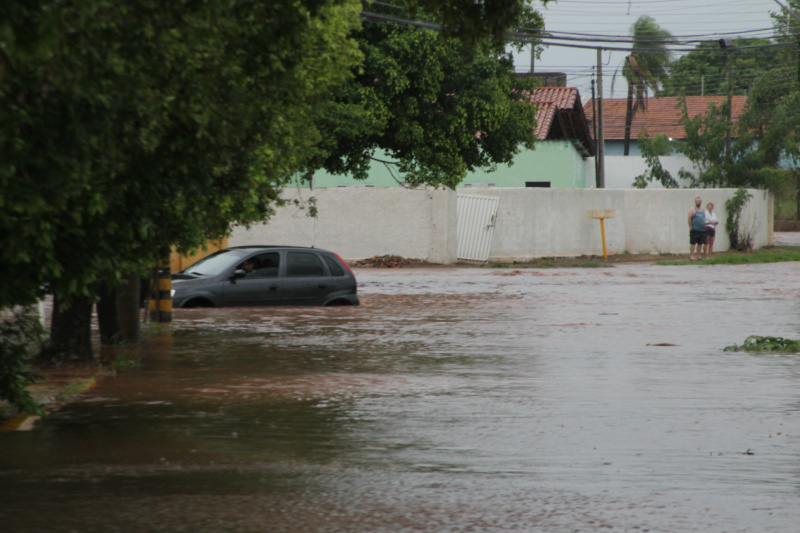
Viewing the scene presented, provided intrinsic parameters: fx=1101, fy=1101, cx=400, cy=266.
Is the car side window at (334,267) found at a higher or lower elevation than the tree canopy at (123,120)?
lower

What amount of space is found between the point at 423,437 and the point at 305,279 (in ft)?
37.0

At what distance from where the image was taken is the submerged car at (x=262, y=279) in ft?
61.2

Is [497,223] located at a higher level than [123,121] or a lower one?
higher

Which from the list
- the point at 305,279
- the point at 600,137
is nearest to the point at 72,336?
the point at 305,279

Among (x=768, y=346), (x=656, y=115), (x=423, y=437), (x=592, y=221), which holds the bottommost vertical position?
(x=423, y=437)

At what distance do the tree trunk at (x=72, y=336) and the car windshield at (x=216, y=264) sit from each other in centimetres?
677

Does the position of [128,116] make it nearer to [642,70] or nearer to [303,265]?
[303,265]

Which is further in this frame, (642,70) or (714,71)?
(714,71)

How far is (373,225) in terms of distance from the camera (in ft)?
123

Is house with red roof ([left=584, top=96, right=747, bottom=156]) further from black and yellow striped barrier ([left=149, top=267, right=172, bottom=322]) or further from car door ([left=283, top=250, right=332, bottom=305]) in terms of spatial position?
black and yellow striped barrier ([left=149, top=267, right=172, bottom=322])


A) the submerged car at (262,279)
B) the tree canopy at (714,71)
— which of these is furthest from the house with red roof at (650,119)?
the submerged car at (262,279)

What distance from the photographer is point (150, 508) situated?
20.0 feet

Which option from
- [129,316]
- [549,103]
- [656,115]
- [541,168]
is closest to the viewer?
[129,316]

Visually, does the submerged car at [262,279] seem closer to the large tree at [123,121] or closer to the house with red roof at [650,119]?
the large tree at [123,121]
